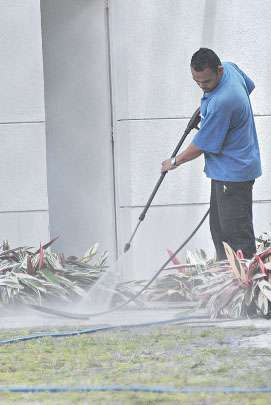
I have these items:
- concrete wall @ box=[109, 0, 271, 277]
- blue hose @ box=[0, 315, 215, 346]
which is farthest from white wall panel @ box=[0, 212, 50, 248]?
blue hose @ box=[0, 315, 215, 346]

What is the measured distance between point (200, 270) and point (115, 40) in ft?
7.23

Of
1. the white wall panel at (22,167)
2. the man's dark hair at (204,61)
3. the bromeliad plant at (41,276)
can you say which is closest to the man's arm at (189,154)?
the man's dark hair at (204,61)

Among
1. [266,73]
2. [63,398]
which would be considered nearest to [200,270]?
[266,73]

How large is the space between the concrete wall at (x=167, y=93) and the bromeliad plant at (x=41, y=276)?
0.85 meters

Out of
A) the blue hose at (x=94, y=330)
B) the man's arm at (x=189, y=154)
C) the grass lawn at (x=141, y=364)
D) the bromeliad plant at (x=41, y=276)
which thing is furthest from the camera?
the bromeliad plant at (x=41, y=276)

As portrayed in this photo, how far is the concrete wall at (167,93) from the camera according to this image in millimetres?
9719

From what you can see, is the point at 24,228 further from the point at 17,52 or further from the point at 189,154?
the point at 189,154

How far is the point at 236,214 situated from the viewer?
7.76 metres

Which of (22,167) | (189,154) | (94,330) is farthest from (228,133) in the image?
(22,167)

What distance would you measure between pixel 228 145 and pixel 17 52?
2.58m

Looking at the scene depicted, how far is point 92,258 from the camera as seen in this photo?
962 centimetres

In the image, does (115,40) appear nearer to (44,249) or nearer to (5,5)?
(5,5)

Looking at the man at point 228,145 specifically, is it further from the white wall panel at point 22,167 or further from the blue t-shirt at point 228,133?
the white wall panel at point 22,167

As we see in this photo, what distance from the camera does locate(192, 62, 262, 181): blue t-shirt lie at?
7598 millimetres
